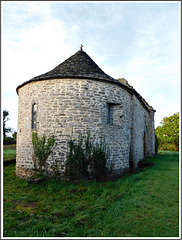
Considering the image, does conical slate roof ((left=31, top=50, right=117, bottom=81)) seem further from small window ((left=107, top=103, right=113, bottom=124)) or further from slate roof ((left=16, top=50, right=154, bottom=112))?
small window ((left=107, top=103, right=113, bottom=124))

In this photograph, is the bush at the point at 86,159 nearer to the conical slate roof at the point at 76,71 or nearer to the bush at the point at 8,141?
the conical slate roof at the point at 76,71

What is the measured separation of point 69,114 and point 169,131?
31.4 meters

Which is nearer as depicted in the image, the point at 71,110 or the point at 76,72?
the point at 71,110

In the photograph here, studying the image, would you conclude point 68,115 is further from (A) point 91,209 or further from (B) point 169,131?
(B) point 169,131

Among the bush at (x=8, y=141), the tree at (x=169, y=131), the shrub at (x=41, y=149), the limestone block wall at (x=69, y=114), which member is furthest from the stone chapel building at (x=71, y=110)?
the tree at (x=169, y=131)

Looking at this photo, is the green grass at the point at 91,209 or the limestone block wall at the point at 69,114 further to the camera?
the limestone block wall at the point at 69,114

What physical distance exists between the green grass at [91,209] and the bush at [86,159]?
1.64 ft

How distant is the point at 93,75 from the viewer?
7.76 m

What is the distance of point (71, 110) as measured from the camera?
7.51 meters

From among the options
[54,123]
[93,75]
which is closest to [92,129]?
[54,123]

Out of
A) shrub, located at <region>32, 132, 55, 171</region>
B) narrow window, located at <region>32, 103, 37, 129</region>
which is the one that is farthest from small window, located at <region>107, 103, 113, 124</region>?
narrow window, located at <region>32, 103, 37, 129</region>

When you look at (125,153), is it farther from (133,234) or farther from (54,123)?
(133,234)

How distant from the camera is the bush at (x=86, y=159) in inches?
281

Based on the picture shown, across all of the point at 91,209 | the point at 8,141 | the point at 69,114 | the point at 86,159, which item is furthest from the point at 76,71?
the point at 8,141
